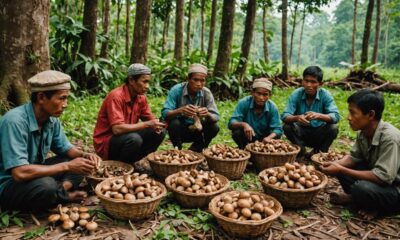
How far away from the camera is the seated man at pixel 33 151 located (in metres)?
2.97

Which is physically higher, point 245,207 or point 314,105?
point 314,105

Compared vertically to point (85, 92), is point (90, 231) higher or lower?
lower

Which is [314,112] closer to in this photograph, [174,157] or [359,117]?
[359,117]

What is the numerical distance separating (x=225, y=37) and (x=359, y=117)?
663cm

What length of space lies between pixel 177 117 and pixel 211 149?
2.64 feet

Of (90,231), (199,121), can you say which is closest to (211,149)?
(199,121)

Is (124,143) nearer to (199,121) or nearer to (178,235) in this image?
(199,121)

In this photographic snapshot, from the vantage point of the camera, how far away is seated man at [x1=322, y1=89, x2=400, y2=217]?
3.31 m

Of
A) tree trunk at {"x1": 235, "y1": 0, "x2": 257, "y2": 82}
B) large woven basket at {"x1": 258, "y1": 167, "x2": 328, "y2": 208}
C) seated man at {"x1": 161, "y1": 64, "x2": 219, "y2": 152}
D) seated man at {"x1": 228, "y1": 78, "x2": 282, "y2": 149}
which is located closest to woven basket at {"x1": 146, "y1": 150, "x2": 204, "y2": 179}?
seated man at {"x1": 161, "y1": 64, "x2": 219, "y2": 152}

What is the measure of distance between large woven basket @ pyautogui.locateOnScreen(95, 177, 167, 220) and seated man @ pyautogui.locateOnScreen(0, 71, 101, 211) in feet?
1.20

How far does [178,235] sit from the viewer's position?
3086 millimetres

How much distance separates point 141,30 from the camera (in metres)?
9.36

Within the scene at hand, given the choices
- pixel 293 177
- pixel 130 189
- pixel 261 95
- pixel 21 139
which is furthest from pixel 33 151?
pixel 261 95

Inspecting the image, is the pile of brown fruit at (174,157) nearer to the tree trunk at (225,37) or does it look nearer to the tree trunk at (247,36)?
the tree trunk at (225,37)
